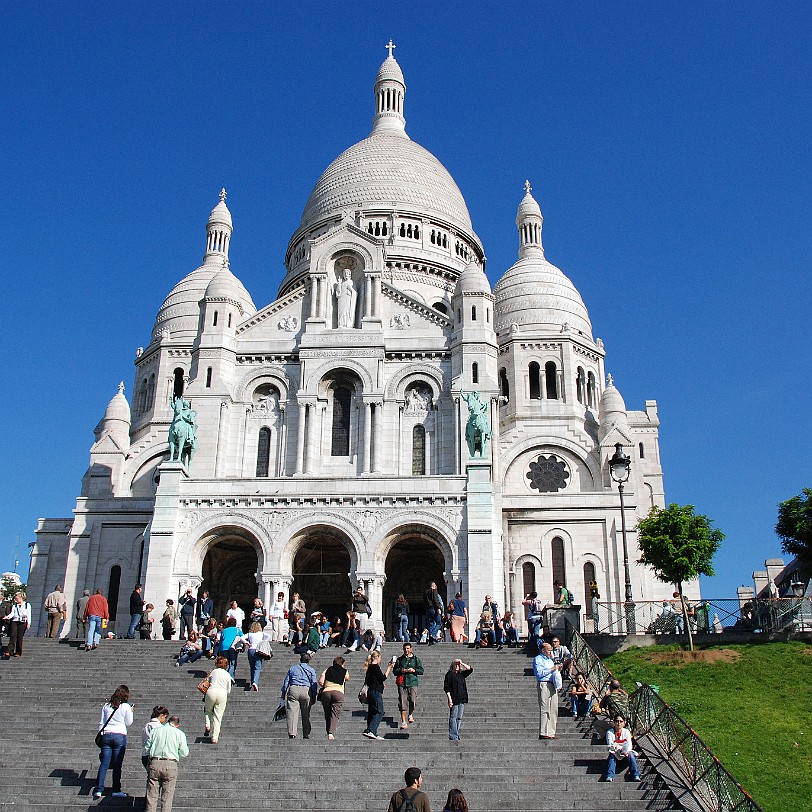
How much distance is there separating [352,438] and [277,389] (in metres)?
4.18

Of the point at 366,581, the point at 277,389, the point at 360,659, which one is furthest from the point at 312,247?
the point at 360,659

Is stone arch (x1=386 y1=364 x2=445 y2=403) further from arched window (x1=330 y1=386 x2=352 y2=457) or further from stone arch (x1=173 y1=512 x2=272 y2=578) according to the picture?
stone arch (x1=173 y1=512 x2=272 y2=578)

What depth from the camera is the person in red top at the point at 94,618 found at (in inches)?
1123

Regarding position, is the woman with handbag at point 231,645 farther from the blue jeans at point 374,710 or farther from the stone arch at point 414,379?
the stone arch at point 414,379

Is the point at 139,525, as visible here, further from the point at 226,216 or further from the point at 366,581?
the point at 226,216

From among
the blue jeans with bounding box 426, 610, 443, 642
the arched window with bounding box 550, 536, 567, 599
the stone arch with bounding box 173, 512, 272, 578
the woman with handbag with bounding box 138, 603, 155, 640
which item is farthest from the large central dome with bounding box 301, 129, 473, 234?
the blue jeans with bounding box 426, 610, 443, 642

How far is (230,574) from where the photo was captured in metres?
43.2

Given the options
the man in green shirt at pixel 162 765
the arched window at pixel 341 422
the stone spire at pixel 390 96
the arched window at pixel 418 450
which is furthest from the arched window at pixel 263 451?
the stone spire at pixel 390 96

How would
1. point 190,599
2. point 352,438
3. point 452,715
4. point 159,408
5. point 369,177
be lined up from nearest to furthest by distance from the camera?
point 452,715
point 190,599
point 352,438
point 159,408
point 369,177

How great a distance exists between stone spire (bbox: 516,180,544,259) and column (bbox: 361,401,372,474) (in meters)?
25.2

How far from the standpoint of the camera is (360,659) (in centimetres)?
2753

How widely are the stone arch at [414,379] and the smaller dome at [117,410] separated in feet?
63.3

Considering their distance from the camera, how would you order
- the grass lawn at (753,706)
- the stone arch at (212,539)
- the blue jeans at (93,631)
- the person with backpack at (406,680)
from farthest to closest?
the stone arch at (212,539) < the blue jeans at (93,631) < the person with backpack at (406,680) < the grass lawn at (753,706)

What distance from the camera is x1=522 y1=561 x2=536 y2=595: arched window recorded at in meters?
46.3
